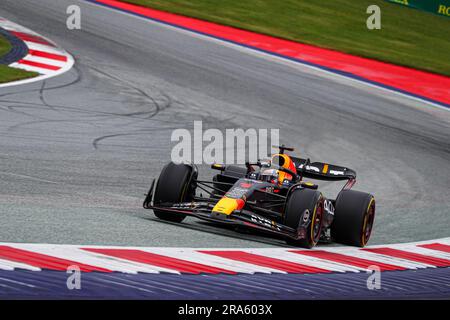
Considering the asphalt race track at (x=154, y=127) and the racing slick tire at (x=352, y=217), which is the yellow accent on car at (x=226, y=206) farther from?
the racing slick tire at (x=352, y=217)

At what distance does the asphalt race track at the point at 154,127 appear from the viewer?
920cm

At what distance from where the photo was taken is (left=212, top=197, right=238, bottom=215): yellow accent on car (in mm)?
8930

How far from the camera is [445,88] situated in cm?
2280

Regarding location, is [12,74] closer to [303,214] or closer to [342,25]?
[303,214]

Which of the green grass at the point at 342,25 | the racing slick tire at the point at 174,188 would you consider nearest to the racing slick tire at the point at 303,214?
the racing slick tire at the point at 174,188

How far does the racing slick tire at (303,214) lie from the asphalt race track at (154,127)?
1.30ft

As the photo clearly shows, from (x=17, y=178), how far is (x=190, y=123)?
18.2 feet

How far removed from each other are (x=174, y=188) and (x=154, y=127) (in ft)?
17.4

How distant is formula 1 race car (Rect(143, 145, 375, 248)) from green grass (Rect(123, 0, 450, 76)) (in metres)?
15.8

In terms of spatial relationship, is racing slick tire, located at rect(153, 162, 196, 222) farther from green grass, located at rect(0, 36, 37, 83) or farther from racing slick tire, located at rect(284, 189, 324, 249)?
green grass, located at rect(0, 36, 37, 83)

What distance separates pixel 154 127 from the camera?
580 inches

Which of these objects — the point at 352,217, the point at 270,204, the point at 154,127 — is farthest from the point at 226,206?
the point at 154,127
